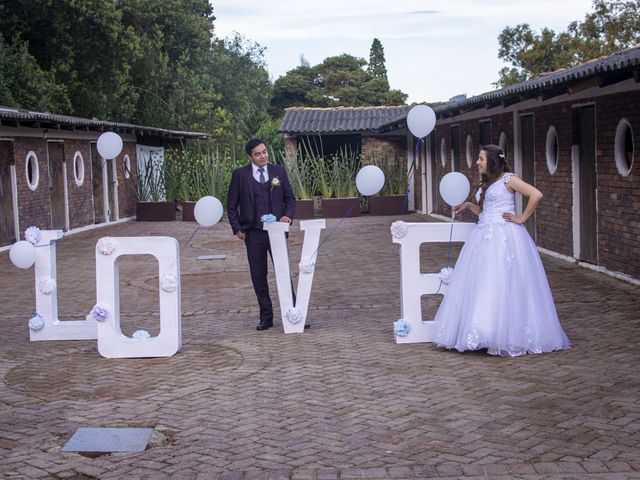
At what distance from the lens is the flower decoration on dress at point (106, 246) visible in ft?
Result: 26.0

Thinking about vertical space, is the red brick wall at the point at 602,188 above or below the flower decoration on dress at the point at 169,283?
above

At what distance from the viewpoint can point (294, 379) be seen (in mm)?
6910

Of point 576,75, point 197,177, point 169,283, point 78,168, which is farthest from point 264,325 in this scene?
point 197,177

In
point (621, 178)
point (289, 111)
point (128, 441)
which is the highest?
point (289, 111)

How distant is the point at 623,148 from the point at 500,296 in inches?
191

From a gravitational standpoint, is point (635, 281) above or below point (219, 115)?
below

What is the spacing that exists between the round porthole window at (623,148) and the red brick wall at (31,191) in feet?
38.3

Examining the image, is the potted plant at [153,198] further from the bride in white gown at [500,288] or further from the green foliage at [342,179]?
the bride in white gown at [500,288]

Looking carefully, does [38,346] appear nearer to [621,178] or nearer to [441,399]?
[441,399]

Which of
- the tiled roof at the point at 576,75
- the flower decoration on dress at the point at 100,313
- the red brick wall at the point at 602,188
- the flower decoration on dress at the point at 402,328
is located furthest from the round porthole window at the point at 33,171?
the flower decoration on dress at the point at 402,328

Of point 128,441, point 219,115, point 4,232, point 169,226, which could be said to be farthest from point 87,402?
point 219,115

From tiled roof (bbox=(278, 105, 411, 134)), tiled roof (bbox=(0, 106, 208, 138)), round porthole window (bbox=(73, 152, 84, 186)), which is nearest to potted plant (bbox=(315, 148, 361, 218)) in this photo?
tiled roof (bbox=(278, 105, 411, 134))

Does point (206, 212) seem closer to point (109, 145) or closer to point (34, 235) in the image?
point (34, 235)

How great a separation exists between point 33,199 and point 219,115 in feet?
79.3
